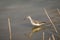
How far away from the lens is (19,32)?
4105mm

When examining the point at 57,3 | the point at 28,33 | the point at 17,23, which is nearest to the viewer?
the point at 28,33

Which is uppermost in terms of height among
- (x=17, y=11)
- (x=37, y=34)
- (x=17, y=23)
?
(x=17, y=11)

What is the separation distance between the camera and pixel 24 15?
4.96 metres

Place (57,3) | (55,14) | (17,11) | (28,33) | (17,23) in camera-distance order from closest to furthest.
Result: (28,33) → (17,23) → (55,14) → (17,11) → (57,3)

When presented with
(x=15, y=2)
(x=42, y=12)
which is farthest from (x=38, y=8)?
(x=15, y=2)

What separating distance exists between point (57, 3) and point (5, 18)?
1654 millimetres

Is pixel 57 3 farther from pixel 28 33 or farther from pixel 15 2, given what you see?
pixel 28 33

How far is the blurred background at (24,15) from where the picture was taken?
3.97m

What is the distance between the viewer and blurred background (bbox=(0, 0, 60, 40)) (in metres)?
3.97

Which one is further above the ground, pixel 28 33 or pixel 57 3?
pixel 57 3

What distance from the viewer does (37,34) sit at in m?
3.98

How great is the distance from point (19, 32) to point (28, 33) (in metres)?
0.20

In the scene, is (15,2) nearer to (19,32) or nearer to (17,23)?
(17,23)

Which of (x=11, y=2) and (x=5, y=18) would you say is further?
(x=11, y=2)
